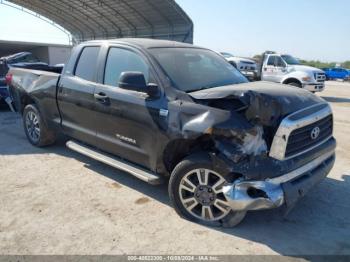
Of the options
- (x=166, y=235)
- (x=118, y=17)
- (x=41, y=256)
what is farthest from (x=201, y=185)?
(x=118, y=17)

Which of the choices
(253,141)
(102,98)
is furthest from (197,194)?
(102,98)

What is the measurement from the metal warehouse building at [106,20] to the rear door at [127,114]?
918 inches

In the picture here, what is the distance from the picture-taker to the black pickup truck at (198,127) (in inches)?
129

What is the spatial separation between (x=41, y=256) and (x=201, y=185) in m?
1.70

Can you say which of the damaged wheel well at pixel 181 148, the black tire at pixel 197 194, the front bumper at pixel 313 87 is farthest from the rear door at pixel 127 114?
the front bumper at pixel 313 87

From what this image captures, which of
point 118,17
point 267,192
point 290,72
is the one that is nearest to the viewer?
point 267,192

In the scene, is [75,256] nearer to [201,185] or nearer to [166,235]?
[166,235]

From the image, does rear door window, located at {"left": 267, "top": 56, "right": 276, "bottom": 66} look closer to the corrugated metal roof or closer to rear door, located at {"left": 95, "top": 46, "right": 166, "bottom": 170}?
rear door, located at {"left": 95, "top": 46, "right": 166, "bottom": 170}

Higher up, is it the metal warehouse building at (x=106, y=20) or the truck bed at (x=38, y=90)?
the metal warehouse building at (x=106, y=20)

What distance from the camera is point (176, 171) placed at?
3736mm

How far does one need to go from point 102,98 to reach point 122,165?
3.08 ft

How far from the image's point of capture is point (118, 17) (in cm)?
3447

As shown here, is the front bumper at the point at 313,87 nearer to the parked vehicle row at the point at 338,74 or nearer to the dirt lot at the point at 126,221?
the dirt lot at the point at 126,221

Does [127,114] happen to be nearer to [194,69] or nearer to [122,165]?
[122,165]
